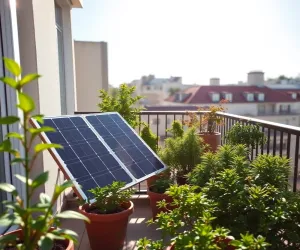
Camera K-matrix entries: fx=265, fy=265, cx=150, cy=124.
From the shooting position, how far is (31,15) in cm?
232

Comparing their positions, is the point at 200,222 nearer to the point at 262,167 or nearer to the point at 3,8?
the point at 262,167

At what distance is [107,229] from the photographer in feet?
6.75

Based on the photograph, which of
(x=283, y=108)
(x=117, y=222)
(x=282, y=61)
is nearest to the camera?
(x=117, y=222)

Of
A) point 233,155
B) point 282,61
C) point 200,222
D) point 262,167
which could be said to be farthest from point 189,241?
point 282,61

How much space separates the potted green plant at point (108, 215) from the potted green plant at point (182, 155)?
0.95 meters

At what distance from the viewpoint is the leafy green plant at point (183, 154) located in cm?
296

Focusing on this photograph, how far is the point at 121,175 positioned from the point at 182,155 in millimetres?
869

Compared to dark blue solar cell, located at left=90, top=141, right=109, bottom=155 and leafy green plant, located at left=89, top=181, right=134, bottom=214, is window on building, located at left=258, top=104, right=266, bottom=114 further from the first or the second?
leafy green plant, located at left=89, top=181, right=134, bottom=214

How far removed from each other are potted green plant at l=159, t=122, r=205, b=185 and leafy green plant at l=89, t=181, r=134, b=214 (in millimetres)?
942

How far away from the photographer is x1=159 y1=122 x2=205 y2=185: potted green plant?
2.96m

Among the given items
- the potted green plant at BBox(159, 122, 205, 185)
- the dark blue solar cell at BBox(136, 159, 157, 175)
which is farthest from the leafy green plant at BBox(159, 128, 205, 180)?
the dark blue solar cell at BBox(136, 159, 157, 175)

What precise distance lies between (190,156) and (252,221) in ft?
4.44

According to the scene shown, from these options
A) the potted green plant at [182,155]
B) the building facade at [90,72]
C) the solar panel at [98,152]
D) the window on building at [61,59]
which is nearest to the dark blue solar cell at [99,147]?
the solar panel at [98,152]

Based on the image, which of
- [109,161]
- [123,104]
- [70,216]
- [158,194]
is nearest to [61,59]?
[123,104]
